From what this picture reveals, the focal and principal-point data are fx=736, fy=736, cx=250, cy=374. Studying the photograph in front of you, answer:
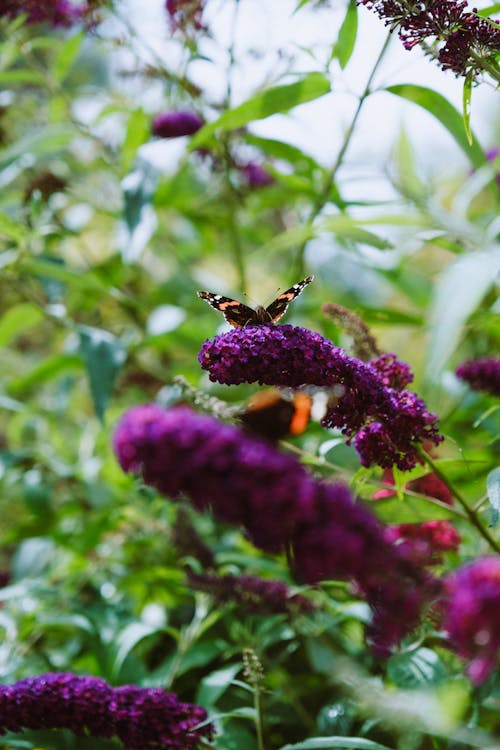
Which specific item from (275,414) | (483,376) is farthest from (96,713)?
(483,376)

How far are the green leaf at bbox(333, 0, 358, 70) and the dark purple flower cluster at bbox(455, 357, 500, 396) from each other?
422 mm

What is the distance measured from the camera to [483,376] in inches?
36.2

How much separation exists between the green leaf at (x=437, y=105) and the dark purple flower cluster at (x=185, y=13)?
46 centimetres

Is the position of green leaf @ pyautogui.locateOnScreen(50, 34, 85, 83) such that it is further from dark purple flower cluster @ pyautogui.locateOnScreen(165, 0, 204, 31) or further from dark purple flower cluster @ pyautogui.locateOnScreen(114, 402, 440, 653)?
dark purple flower cluster @ pyautogui.locateOnScreen(114, 402, 440, 653)

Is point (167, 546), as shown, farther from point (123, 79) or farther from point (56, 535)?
point (123, 79)

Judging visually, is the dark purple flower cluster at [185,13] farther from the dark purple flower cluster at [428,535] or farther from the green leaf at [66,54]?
the dark purple flower cluster at [428,535]

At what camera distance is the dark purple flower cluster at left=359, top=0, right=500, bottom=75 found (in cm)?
66

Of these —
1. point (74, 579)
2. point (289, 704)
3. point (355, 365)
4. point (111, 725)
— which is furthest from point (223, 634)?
point (355, 365)

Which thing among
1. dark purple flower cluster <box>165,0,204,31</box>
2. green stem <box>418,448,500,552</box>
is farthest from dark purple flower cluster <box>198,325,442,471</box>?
dark purple flower cluster <box>165,0,204,31</box>

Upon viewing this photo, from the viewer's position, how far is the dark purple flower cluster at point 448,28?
2.18ft

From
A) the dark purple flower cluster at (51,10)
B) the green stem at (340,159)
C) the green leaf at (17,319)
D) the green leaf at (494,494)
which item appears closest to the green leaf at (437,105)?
the green stem at (340,159)

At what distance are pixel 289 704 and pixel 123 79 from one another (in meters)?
1.23

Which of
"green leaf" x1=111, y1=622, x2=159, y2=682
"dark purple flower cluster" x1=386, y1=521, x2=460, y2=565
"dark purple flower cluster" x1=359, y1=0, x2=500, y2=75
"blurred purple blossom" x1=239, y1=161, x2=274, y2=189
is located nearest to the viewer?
"dark purple flower cluster" x1=359, y1=0, x2=500, y2=75

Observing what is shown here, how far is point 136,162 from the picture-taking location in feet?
4.90
